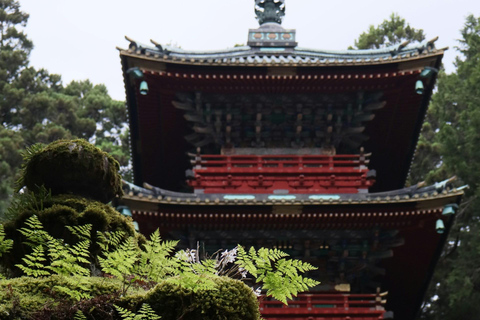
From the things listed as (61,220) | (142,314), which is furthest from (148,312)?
(61,220)

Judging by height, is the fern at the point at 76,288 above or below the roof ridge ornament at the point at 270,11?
below

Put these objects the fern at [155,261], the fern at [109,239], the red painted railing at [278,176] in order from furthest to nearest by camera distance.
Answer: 1. the red painted railing at [278,176]
2. the fern at [109,239]
3. the fern at [155,261]

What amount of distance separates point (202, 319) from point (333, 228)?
11.3 meters

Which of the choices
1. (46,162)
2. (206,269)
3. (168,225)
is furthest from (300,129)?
(206,269)

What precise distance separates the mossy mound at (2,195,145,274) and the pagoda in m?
8.90

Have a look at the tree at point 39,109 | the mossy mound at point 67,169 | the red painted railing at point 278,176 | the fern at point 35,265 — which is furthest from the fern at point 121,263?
the tree at point 39,109

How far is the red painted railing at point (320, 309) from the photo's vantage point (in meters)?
15.9

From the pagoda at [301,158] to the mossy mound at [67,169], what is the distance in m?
8.54

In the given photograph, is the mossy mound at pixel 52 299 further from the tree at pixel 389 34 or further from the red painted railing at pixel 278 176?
the tree at pixel 389 34

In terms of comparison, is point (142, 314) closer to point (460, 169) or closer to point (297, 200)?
point (297, 200)

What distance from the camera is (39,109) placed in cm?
3284

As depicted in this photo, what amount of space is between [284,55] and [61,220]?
13.6m

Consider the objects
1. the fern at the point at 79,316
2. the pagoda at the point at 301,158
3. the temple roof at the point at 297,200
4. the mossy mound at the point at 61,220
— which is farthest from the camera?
the pagoda at the point at 301,158

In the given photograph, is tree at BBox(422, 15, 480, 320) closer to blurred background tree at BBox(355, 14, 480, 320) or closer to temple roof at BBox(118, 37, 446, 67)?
blurred background tree at BBox(355, 14, 480, 320)
